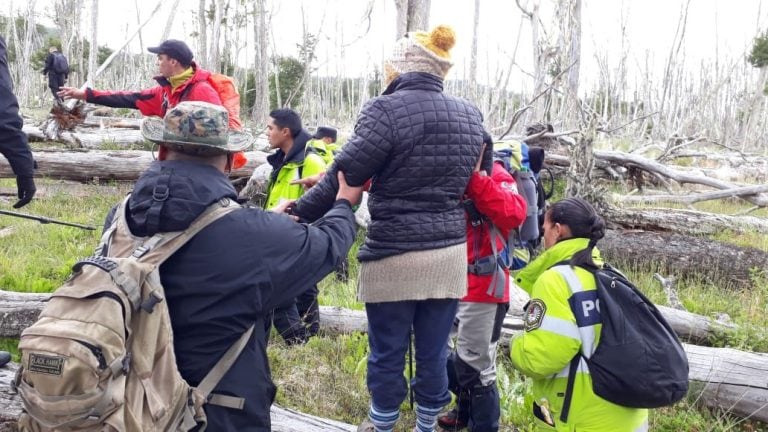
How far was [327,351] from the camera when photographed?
424cm

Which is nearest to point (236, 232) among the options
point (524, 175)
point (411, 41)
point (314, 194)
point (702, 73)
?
point (314, 194)

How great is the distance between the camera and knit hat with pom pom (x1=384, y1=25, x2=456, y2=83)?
2.63 metres

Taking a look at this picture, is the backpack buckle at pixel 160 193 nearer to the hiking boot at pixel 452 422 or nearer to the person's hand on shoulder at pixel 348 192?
the person's hand on shoulder at pixel 348 192

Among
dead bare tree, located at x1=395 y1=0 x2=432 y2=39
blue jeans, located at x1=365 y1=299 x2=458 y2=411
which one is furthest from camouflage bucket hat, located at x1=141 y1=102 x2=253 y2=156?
dead bare tree, located at x1=395 y1=0 x2=432 y2=39

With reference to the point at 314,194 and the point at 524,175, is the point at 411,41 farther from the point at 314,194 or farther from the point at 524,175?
the point at 524,175

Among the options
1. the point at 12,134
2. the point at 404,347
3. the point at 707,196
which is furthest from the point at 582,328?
the point at 707,196

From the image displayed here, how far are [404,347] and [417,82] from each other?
126cm

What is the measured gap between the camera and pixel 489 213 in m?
2.86

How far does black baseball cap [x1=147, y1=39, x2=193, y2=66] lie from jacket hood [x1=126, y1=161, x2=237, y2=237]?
3.28 meters

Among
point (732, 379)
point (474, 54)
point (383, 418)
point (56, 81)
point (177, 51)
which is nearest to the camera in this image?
point (383, 418)

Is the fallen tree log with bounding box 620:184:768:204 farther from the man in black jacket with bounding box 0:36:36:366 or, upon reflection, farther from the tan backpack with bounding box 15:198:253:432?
the tan backpack with bounding box 15:198:253:432

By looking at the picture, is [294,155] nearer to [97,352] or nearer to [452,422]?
[452,422]

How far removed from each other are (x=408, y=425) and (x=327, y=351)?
1032mm

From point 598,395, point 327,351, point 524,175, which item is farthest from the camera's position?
point 327,351
